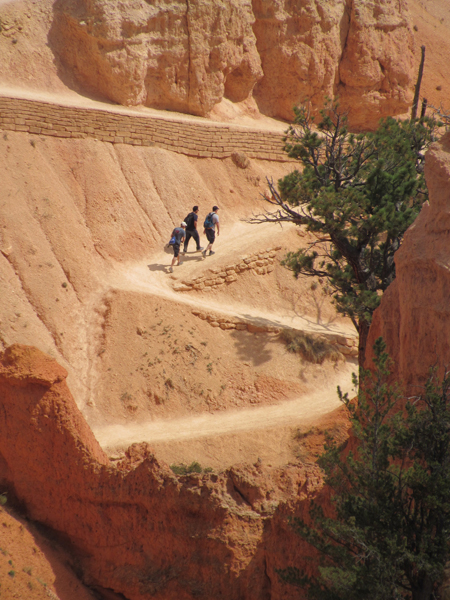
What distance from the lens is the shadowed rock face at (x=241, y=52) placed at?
2469cm

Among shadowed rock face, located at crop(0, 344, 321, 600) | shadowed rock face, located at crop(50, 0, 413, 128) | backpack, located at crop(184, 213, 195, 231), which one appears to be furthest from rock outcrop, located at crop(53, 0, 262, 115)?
shadowed rock face, located at crop(0, 344, 321, 600)

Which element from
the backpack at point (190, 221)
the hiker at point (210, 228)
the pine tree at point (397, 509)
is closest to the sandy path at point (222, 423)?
the hiker at point (210, 228)

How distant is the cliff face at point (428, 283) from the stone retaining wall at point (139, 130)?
52.0 feet

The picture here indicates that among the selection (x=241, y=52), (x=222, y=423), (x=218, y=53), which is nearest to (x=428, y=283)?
(x=222, y=423)

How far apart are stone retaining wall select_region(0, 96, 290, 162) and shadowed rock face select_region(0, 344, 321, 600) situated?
12.7 metres

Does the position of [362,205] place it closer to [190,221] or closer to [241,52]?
[190,221]

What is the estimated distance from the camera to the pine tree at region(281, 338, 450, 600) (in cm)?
635

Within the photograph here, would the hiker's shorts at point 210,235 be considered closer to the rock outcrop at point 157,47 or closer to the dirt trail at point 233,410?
the dirt trail at point 233,410

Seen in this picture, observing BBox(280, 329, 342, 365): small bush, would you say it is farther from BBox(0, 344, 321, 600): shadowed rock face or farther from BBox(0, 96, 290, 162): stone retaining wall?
BBox(0, 96, 290, 162): stone retaining wall

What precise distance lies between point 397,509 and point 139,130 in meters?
18.7

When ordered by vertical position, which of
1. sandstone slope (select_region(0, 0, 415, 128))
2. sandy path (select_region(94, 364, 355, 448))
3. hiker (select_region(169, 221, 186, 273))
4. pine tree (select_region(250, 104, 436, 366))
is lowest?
sandy path (select_region(94, 364, 355, 448))

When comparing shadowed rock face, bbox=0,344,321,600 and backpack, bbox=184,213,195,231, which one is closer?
shadowed rock face, bbox=0,344,321,600

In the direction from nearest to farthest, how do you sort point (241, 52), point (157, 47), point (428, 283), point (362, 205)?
point (428, 283), point (362, 205), point (157, 47), point (241, 52)

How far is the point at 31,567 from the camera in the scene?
9.17 m
